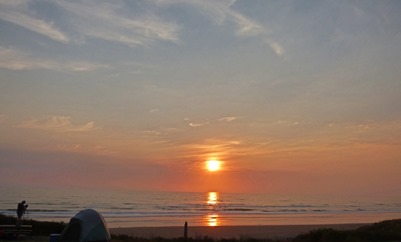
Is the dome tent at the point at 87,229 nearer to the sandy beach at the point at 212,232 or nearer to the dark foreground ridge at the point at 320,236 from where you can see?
the dark foreground ridge at the point at 320,236

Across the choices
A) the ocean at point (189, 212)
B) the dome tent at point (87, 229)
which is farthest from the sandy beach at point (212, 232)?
the dome tent at point (87, 229)

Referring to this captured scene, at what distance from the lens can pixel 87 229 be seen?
45.4ft

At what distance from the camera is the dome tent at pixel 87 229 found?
13734 millimetres

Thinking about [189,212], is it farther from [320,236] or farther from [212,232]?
[320,236]

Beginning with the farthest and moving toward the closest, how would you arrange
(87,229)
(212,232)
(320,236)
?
(212,232) < (320,236) < (87,229)

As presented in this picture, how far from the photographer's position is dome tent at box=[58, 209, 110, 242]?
45.1 feet

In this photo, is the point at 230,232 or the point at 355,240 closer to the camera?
the point at 355,240

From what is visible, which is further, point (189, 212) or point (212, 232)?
point (189, 212)

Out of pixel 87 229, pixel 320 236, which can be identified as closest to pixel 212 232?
pixel 320 236

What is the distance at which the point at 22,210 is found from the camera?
69.0 feet

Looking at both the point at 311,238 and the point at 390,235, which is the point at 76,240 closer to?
the point at 311,238

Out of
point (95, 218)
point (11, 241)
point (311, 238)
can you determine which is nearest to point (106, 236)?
point (95, 218)

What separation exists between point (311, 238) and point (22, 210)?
13138 mm

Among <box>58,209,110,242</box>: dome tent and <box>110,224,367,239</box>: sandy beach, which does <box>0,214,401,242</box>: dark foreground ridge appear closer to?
<box>110,224,367,239</box>: sandy beach
